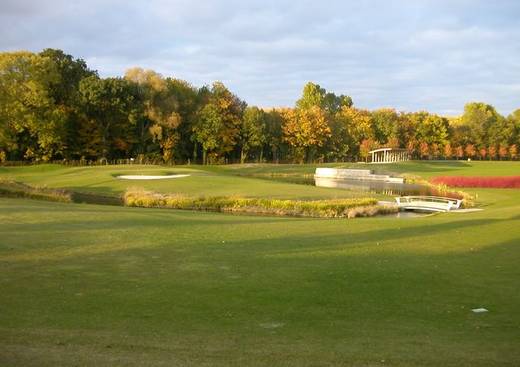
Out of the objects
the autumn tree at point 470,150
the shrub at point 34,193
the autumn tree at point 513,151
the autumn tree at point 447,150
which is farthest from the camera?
the autumn tree at point 513,151

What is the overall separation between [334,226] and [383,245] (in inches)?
204

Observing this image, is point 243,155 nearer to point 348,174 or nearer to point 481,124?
→ point 348,174

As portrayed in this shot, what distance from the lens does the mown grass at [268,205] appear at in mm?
35250

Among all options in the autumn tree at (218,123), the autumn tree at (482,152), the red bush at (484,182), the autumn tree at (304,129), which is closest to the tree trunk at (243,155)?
the autumn tree at (218,123)

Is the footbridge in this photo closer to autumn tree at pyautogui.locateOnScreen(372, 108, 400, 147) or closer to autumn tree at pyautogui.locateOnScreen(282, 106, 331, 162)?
autumn tree at pyautogui.locateOnScreen(282, 106, 331, 162)

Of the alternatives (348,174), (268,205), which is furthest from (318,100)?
(268,205)

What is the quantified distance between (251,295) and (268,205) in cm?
2555

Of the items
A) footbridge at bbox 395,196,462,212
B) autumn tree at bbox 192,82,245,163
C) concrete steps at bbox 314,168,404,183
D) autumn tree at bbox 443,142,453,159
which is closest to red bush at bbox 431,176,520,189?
concrete steps at bbox 314,168,404,183

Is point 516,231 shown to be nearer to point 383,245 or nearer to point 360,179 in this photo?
point 383,245

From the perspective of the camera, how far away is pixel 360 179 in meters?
78.6

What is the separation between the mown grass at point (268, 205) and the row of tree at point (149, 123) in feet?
138

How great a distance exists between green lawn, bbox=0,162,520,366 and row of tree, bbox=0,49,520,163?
196 feet

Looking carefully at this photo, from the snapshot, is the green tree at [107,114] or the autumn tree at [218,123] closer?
the green tree at [107,114]

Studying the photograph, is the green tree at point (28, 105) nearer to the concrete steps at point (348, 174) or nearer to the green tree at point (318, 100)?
the concrete steps at point (348, 174)
